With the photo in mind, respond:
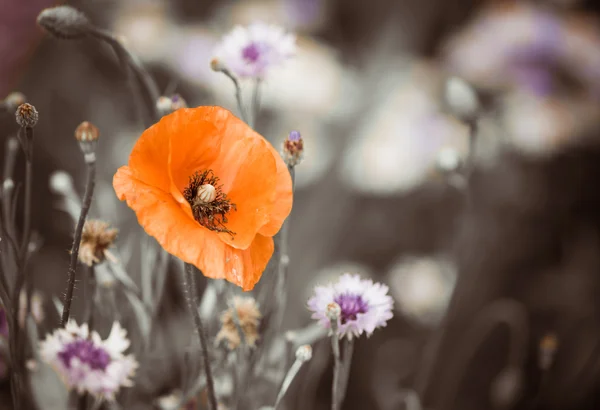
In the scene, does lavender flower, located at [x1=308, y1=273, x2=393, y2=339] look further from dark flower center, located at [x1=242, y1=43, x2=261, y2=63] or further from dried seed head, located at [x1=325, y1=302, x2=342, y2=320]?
dark flower center, located at [x1=242, y1=43, x2=261, y2=63]

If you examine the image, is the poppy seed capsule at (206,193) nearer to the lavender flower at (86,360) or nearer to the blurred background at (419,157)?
the lavender flower at (86,360)

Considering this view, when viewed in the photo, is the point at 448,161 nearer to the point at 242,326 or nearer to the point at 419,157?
the point at 242,326

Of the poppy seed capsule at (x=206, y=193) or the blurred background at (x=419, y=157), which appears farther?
the blurred background at (x=419, y=157)

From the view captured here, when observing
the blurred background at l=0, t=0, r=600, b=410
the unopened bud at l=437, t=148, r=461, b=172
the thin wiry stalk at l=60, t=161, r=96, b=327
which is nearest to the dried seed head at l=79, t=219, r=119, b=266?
the thin wiry stalk at l=60, t=161, r=96, b=327

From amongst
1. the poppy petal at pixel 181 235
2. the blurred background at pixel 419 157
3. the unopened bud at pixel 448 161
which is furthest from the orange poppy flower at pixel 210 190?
the blurred background at pixel 419 157

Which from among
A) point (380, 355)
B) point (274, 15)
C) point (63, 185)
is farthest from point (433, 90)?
→ point (63, 185)

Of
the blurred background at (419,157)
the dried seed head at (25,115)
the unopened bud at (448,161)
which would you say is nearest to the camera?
the dried seed head at (25,115)

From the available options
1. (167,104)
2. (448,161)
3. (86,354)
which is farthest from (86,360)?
(448,161)
